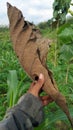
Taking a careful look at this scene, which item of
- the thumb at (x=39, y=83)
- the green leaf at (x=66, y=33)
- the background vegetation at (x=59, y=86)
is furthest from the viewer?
the green leaf at (x=66, y=33)

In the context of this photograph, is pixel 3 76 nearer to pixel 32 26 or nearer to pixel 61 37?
pixel 61 37

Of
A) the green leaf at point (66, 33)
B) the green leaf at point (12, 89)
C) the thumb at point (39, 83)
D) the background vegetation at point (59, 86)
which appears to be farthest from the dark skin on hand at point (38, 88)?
the green leaf at point (66, 33)

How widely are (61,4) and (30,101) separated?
612 cm

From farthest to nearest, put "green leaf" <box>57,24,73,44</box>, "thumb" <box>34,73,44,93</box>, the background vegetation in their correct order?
"green leaf" <box>57,24,73,44</box>
the background vegetation
"thumb" <box>34,73,44,93</box>

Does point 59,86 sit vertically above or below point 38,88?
below

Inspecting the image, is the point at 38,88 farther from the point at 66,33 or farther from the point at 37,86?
the point at 66,33

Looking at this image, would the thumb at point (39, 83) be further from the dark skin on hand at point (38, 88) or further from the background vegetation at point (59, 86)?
the background vegetation at point (59, 86)

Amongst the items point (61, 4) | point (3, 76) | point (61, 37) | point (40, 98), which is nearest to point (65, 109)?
point (40, 98)

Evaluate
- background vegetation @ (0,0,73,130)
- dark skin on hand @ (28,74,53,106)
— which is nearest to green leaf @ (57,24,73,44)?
background vegetation @ (0,0,73,130)

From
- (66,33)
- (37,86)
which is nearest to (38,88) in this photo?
(37,86)

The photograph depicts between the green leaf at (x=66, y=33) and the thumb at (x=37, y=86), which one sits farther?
the green leaf at (x=66, y=33)

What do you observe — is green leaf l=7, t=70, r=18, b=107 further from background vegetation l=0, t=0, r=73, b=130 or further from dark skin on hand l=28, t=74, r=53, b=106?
dark skin on hand l=28, t=74, r=53, b=106

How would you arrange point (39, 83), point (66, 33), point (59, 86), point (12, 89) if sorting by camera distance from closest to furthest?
point (39, 83) < point (12, 89) < point (66, 33) < point (59, 86)

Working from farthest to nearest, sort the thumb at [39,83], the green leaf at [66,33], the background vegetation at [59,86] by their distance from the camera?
the green leaf at [66,33], the background vegetation at [59,86], the thumb at [39,83]
